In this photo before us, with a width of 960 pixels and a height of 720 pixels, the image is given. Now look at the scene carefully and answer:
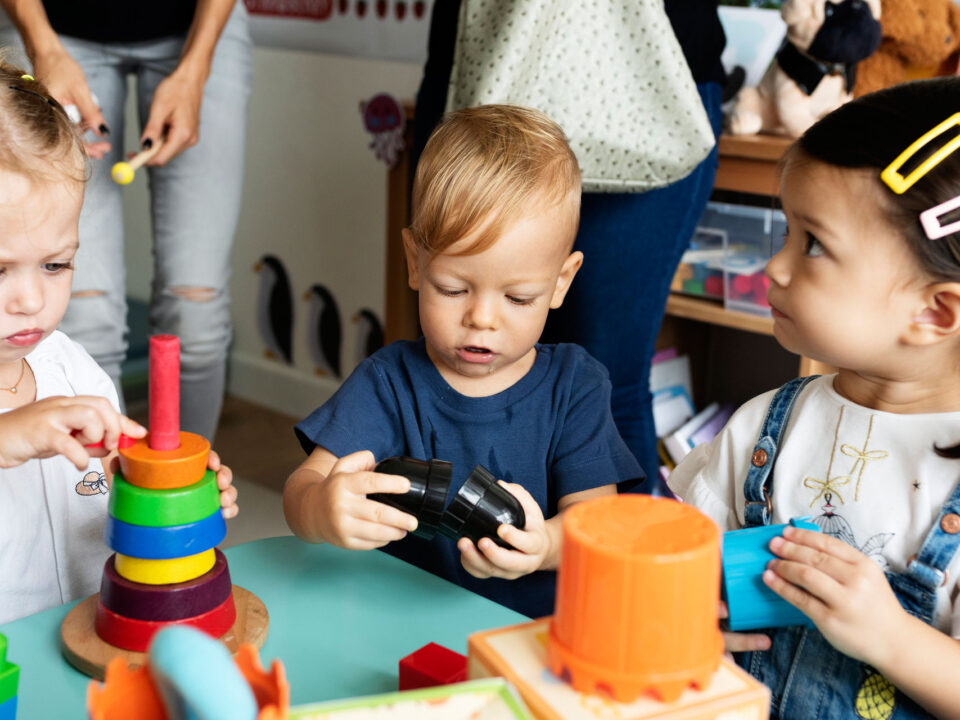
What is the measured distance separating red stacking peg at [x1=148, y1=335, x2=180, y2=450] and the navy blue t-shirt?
328 millimetres

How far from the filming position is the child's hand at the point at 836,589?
0.72 m

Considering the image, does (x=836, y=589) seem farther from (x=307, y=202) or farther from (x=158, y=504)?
(x=307, y=202)

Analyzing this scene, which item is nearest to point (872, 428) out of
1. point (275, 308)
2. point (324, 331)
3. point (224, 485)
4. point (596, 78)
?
point (224, 485)

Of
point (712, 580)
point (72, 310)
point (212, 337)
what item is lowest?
point (212, 337)

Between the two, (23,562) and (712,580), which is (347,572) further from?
(712,580)


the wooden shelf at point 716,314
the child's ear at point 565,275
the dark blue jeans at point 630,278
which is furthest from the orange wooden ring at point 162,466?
the wooden shelf at point 716,314

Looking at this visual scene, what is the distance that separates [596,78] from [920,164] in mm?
643

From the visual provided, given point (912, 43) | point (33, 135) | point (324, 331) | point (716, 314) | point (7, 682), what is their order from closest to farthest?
point (7, 682), point (33, 135), point (912, 43), point (716, 314), point (324, 331)

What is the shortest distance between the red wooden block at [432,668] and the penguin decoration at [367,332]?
210 centimetres

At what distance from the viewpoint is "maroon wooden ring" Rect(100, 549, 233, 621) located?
2.43 feet

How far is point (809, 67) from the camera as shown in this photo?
1.85 m

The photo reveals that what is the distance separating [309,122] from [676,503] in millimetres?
2424

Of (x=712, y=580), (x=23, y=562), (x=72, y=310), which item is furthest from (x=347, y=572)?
(x=72, y=310)

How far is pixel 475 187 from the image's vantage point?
100 cm
